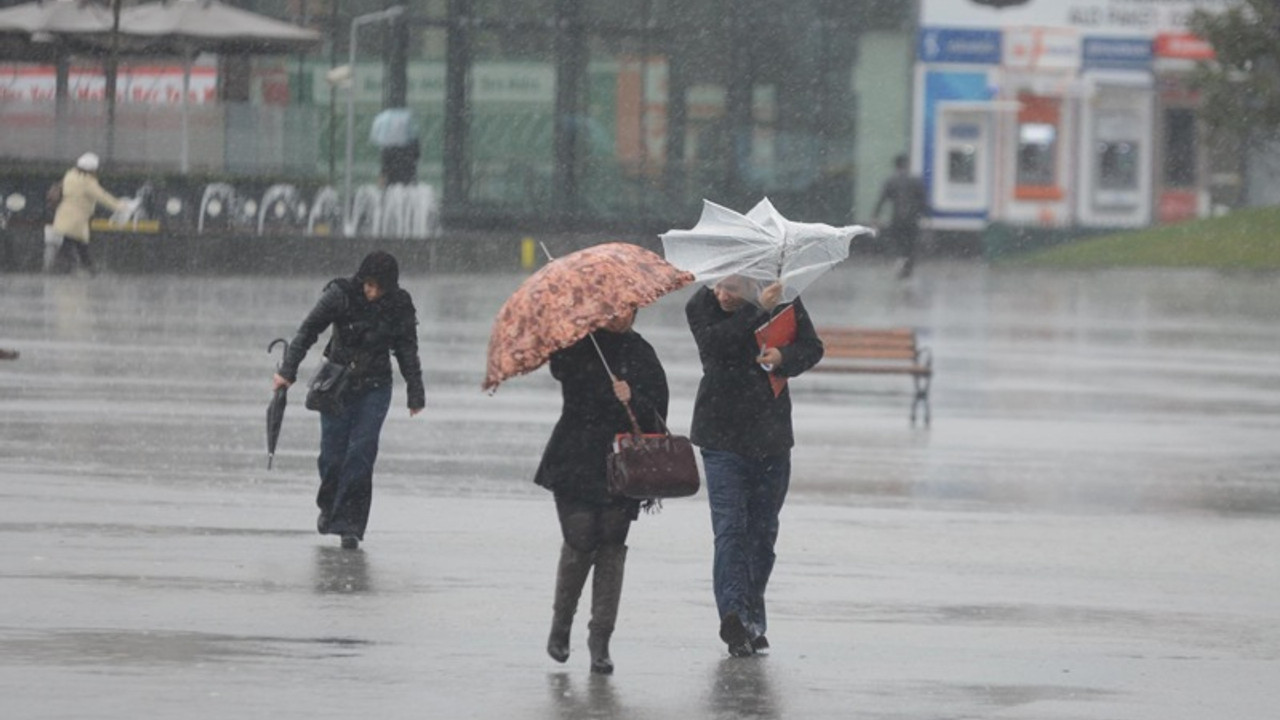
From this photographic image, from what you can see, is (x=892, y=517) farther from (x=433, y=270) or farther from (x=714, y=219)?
(x=433, y=270)

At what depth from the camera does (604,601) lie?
32.4 feet

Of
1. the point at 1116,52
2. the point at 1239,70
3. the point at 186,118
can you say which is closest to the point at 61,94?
the point at 186,118

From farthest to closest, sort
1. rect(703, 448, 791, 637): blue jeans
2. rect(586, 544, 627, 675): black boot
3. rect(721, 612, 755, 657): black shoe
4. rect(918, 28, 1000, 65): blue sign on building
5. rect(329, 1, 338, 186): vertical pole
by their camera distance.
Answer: rect(918, 28, 1000, 65): blue sign on building, rect(329, 1, 338, 186): vertical pole, rect(703, 448, 791, 637): blue jeans, rect(721, 612, 755, 657): black shoe, rect(586, 544, 627, 675): black boot

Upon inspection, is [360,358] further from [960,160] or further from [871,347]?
[960,160]

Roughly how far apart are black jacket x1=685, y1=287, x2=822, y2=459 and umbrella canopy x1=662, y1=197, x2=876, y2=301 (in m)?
0.14

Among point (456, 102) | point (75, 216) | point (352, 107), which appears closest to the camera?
point (75, 216)

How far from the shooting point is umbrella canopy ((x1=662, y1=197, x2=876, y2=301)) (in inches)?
414

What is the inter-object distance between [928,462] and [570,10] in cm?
3303

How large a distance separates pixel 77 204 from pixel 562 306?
24351mm

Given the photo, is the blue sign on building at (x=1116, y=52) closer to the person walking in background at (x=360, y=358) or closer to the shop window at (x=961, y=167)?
the shop window at (x=961, y=167)

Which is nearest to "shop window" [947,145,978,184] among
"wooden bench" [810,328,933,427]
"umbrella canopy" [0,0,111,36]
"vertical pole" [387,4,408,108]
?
"vertical pole" [387,4,408,108]

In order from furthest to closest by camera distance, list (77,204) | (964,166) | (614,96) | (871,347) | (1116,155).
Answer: (1116,155), (964,166), (614,96), (77,204), (871,347)

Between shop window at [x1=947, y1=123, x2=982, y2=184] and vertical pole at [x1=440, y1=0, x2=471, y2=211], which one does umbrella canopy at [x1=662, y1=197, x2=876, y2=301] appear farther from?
shop window at [x1=947, y1=123, x2=982, y2=184]

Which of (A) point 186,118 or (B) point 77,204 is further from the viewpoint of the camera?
(A) point 186,118
